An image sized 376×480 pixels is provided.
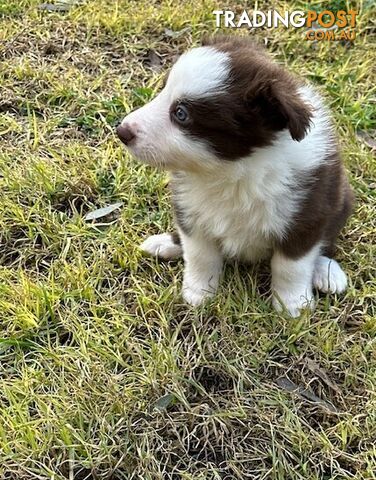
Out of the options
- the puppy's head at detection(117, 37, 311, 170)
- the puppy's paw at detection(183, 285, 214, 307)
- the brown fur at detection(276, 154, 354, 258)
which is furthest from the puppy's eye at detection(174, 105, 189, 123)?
the puppy's paw at detection(183, 285, 214, 307)

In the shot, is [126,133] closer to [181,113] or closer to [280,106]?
[181,113]

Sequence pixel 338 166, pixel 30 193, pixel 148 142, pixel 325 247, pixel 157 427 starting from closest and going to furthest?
pixel 148 142 < pixel 157 427 < pixel 338 166 < pixel 325 247 < pixel 30 193

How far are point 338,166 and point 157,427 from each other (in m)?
1.39

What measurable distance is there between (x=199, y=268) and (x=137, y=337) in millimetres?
437

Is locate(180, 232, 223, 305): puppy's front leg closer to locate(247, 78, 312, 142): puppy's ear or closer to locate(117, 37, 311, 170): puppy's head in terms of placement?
locate(117, 37, 311, 170): puppy's head

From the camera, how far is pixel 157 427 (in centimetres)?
296

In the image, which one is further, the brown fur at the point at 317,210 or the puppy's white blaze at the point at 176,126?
the brown fur at the point at 317,210

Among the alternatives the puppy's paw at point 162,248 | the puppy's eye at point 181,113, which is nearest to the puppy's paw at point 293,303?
the puppy's paw at point 162,248

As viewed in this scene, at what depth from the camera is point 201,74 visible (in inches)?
106

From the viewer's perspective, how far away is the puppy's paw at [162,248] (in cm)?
360

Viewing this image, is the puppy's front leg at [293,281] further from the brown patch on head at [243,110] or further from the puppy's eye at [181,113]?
the puppy's eye at [181,113]

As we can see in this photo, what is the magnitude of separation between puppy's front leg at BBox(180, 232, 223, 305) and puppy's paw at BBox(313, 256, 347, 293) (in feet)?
1.59

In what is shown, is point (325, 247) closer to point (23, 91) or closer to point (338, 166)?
point (338, 166)

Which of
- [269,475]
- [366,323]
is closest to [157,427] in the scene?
[269,475]
